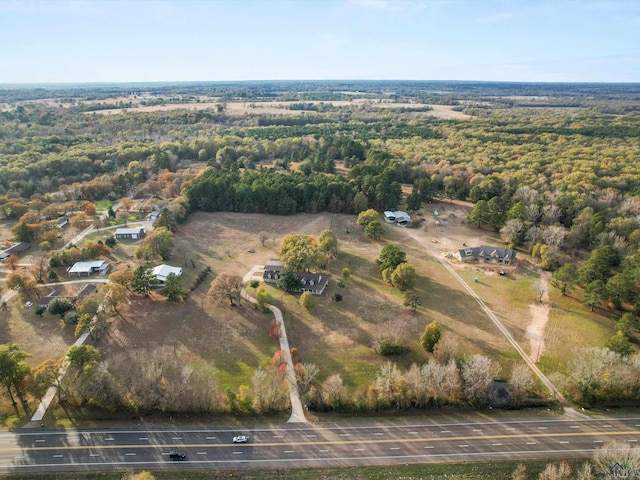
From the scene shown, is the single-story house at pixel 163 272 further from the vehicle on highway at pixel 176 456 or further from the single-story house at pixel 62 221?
the single-story house at pixel 62 221

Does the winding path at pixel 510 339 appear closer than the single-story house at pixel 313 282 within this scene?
Yes

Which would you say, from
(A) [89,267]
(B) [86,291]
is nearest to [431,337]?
(B) [86,291]

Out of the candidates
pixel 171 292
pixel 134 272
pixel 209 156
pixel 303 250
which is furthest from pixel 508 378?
pixel 209 156

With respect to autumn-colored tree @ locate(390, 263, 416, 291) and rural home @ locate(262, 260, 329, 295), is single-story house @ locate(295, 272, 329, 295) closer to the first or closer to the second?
rural home @ locate(262, 260, 329, 295)

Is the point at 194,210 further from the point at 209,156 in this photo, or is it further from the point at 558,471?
the point at 558,471

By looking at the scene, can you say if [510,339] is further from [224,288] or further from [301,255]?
[224,288]

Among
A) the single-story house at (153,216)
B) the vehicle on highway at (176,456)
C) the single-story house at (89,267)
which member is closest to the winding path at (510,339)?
the vehicle on highway at (176,456)

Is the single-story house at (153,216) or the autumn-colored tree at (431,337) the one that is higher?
the single-story house at (153,216)
